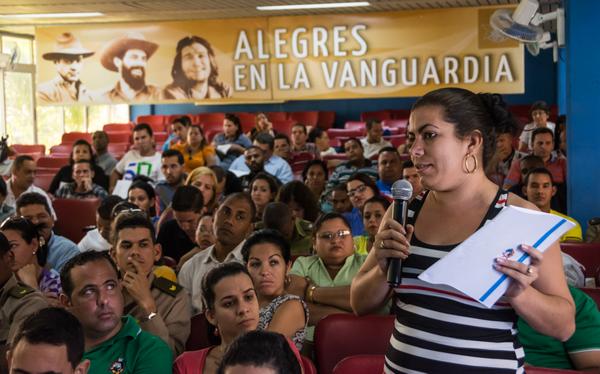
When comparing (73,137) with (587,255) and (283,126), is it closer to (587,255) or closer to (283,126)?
(283,126)

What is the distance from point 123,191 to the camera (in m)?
7.94

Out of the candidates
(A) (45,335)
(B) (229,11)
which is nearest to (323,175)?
(B) (229,11)

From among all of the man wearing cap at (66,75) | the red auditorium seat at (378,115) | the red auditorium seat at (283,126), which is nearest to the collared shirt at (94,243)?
the man wearing cap at (66,75)

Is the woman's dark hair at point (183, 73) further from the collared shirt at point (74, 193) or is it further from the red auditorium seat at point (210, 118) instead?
the red auditorium seat at point (210, 118)

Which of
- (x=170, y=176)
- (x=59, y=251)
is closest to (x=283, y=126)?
(x=170, y=176)

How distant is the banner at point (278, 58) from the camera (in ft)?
31.3

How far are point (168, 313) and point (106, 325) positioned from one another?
66 cm

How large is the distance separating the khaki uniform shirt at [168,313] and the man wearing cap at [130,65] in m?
6.81

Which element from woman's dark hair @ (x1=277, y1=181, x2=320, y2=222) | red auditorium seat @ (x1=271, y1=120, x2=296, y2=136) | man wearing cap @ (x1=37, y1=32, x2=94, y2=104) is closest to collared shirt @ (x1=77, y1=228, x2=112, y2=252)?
woman's dark hair @ (x1=277, y1=181, x2=320, y2=222)

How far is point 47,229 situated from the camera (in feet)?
18.2

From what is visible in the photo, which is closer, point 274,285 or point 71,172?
point 274,285

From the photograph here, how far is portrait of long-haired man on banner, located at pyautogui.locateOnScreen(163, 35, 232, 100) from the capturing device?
10.3m

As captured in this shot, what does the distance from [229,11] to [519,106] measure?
762 centimetres

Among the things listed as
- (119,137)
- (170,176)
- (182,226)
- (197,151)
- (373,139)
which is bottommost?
(182,226)
